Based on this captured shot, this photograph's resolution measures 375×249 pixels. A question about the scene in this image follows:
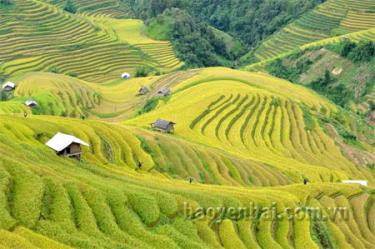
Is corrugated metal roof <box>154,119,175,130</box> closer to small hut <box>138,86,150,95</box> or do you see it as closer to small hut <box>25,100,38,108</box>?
small hut <box>25,100,38,108</box>

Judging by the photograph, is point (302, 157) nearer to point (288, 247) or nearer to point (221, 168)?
point (221, 168)

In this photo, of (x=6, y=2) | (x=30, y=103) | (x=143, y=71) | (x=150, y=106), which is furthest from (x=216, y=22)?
(x=30, y=103)

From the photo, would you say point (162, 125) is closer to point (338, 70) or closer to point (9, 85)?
point (9, 85)

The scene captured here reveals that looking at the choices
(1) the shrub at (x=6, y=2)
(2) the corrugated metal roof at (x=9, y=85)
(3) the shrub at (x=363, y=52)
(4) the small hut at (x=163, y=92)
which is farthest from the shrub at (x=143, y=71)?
(3) the shrub at (x=363, y=52)

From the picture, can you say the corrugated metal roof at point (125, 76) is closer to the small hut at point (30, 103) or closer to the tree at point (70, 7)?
the small hut at point (30, 103)

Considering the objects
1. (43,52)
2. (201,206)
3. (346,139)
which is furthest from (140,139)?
(43,52)

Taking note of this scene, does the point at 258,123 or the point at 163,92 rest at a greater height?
the point at 258,123

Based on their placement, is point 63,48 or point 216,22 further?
point 216,22

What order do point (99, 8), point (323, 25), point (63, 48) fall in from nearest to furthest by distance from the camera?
point (63, 48) → point (323, 25) → point (99, 8)
